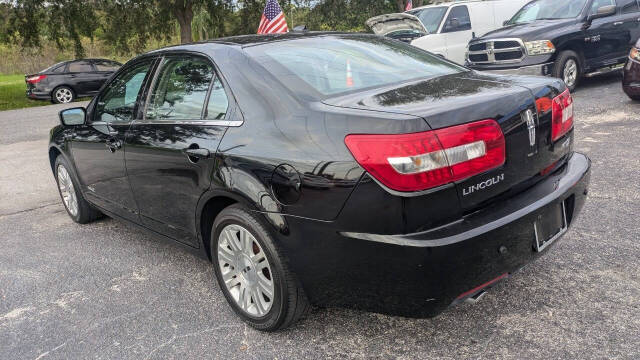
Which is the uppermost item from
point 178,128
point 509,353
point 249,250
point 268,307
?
point 178,128

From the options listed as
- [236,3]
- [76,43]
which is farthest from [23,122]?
[236,3]

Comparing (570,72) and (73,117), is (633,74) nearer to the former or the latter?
(570,72)

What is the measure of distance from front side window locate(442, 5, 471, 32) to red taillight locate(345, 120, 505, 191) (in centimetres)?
1085

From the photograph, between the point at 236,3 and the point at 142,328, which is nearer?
the point at 142,328

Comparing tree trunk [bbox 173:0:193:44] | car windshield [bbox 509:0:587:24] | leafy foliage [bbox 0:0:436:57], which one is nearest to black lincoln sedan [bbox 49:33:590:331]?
car windshield [bbox 509:0:587:24]

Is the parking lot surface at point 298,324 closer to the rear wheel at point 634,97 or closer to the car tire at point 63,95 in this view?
the rear wheel at point 634,97

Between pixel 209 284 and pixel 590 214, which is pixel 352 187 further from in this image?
pixel 590 214

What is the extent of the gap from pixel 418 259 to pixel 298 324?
3.38ft

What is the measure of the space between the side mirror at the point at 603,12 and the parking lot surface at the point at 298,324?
5978mm

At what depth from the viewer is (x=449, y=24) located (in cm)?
1243

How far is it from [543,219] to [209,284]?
2.12 metres

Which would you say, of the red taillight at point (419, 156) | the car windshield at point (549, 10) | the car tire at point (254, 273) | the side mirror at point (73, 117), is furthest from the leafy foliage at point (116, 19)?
the red taillight at point (419, 156)

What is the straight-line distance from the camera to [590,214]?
13.6 ft

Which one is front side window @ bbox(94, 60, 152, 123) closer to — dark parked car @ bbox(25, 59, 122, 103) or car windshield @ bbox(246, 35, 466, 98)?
car windshield @ bbox(246, 35, 466, 98)
